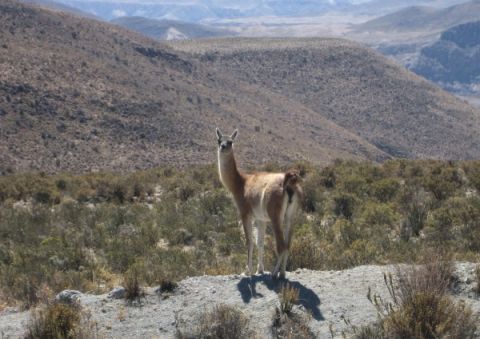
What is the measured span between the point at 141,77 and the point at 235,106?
11.4m

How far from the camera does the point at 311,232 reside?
1199cm

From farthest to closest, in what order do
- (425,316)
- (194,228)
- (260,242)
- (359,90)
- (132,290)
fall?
(359,90), (194,228), (260,242), (132,290), (425,316)

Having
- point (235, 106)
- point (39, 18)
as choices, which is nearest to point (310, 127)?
point (235, 106)

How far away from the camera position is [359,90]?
90.8 meters

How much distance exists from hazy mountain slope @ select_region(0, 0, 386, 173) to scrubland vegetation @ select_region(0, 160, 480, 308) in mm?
23218

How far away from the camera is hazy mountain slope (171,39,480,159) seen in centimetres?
7962

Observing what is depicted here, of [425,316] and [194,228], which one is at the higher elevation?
[425,316]

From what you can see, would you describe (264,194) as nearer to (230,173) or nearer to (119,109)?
(230,173)

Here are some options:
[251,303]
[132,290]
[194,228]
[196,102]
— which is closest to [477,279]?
[251,303]

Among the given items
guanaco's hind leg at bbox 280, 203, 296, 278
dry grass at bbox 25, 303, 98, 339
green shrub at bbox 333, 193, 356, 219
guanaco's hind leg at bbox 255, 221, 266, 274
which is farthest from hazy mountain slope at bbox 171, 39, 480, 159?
dry grass at bbox 25, 303, 98, 339

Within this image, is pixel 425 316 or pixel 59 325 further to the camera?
pixel 59 325

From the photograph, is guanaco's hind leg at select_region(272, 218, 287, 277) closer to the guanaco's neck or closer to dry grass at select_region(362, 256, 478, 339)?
the guanaco's neck

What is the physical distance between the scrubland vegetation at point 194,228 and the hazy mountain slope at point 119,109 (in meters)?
23.2

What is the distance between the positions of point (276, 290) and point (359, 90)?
A: 86.3 meters
